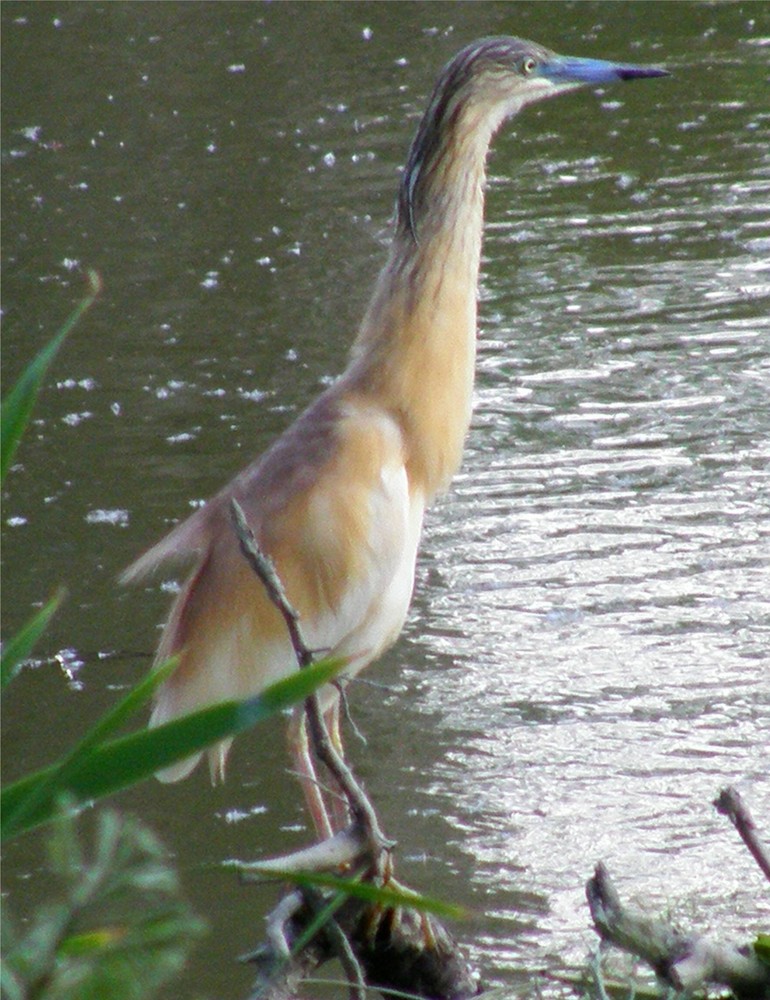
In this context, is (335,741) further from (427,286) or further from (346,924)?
(427,286)

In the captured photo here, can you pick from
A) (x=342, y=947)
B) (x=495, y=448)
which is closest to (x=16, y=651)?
(x=342, y=947)

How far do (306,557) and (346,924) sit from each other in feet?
3.87

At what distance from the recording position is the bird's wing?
146 inches

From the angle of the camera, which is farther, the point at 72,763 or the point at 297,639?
the point at 297,639

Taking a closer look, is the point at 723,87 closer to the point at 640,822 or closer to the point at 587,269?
the point at 587,269

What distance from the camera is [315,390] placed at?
733 centimetres

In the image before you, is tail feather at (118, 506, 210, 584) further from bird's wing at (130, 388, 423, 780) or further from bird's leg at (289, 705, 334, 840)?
bird's leg at (289, 705, 334, 840)

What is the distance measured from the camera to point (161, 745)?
118 cm

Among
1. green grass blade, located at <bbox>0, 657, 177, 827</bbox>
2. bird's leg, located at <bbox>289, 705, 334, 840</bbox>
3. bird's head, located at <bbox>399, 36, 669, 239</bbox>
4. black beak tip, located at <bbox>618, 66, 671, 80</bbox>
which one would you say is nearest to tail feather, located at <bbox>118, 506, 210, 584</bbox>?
bird's leg, located at <bbox>289, 705, 334, 840</bbox>

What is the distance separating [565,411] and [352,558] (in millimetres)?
3219

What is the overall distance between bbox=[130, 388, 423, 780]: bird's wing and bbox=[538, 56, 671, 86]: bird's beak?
1.03 metres

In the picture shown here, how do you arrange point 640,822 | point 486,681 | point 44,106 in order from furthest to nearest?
point 44,106 < point 486,681 < point 640,822

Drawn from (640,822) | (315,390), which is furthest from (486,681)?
(315,390)

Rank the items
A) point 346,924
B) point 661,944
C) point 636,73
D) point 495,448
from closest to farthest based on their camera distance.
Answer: point 661,944 → point 346,924 → point 636,73 → point 495,448
